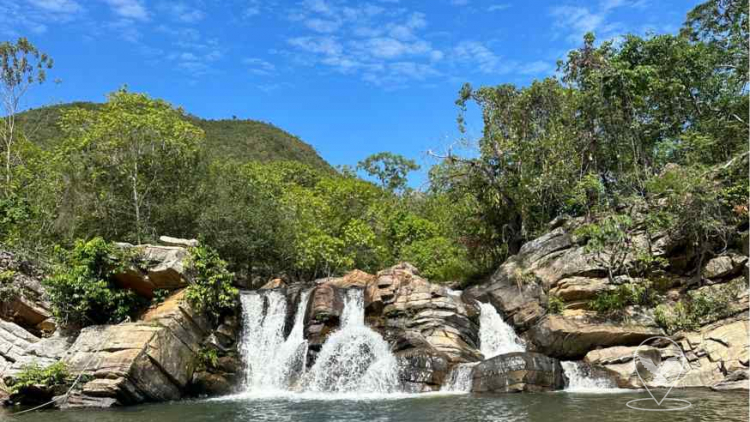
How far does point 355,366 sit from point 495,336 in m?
6.49

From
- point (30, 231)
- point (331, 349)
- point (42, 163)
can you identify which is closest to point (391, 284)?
point (331, 349)

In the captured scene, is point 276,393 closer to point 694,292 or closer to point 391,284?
point 391,284

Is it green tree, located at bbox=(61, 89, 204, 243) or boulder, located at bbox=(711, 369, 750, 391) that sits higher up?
green tree, located at bbox=(61, 89, 204, 243)

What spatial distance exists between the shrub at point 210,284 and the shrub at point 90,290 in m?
2.51

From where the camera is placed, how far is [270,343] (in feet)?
75.0

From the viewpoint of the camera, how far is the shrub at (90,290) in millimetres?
20844

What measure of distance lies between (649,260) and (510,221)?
1004 centimetres

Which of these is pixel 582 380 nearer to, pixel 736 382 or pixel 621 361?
pixel 621 361

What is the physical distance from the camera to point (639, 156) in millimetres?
28703

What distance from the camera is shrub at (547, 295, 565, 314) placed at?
22.1m

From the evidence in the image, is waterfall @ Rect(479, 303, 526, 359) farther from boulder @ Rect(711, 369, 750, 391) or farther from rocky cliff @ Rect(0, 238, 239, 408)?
rocky cliff @ Rect(0, 238, 239, 408)

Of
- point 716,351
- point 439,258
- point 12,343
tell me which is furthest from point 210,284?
point 716,351

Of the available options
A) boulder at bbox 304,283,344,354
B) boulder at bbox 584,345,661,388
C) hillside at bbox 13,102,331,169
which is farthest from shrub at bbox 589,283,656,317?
hillside at bbox 13,102,331,169

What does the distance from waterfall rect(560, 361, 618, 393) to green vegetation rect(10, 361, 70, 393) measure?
16754 mm
